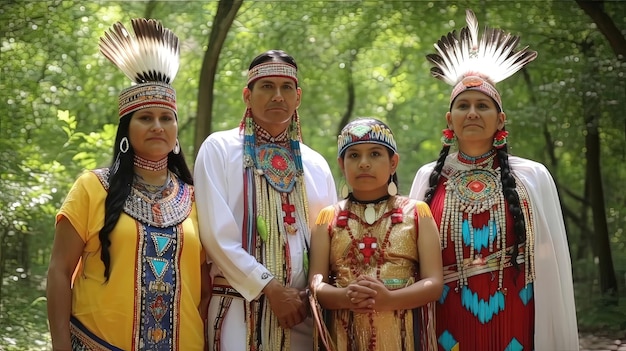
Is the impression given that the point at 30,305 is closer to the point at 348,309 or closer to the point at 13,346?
the point at 13,346

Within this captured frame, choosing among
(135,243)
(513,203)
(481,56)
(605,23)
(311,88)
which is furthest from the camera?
(311,88)

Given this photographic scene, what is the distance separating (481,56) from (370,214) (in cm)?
105

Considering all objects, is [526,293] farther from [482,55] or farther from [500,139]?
[482,55]

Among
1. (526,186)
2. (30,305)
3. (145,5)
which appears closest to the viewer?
(526,186)

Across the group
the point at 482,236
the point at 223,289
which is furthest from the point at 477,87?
the point at 223,289

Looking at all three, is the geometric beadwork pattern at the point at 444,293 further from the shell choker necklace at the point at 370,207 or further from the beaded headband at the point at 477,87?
the beaded headband at the point at 477,87

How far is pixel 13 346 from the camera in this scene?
616 centimetres

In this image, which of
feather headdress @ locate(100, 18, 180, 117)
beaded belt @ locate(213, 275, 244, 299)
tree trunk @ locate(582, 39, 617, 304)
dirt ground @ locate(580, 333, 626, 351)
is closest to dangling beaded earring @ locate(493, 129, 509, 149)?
beaded belt @ locate(213, 275, 244, 299)

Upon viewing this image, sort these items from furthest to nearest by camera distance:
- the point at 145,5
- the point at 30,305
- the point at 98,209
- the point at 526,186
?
the point at 145,5 → the point at 30,305 → the point at 526,186 → the point at 98,209

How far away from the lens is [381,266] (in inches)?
128

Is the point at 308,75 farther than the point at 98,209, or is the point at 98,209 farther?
the point at 308,75

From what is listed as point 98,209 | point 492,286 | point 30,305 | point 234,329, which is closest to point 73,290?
point 98,209

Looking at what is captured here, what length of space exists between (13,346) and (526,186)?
451cm

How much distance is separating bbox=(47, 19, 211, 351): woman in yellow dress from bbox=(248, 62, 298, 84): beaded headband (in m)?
0.40
